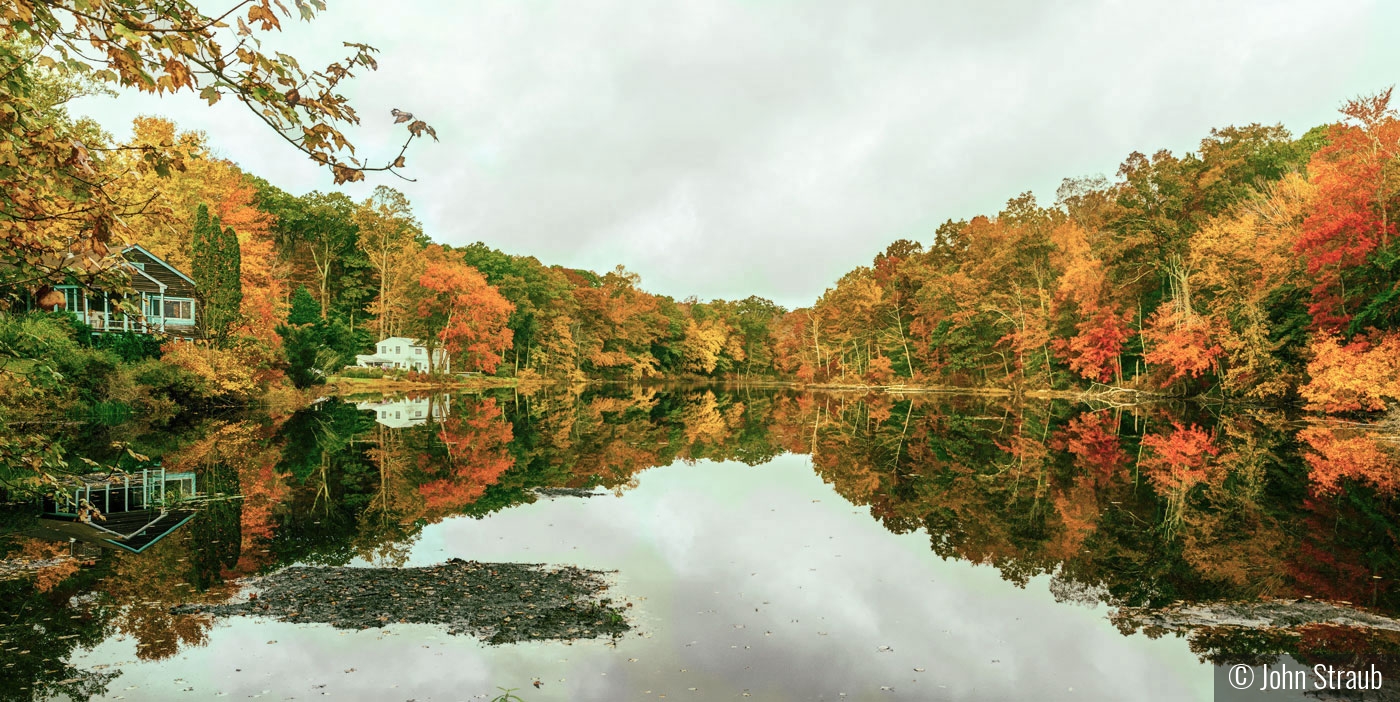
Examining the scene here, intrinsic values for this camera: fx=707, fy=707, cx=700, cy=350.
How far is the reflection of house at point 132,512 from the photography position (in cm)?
1055

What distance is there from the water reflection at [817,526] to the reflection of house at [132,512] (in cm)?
40

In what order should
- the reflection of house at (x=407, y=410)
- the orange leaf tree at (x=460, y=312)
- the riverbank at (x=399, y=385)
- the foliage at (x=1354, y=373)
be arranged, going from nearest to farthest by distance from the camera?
the foliage at (x=1354, y=373) < the reflection of house at (x=407, y=410) < the riverbank at (x=399, y=385) < the orange leaf tree at (x=460, y=312)

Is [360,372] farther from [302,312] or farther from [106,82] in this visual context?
[106,82]

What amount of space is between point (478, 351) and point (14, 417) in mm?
32381

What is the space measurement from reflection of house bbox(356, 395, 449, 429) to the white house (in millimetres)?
15171

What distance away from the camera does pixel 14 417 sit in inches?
853

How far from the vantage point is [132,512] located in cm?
1217

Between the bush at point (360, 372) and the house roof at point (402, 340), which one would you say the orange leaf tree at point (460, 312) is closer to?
the bush at point (360, 372)

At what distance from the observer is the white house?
5847cm

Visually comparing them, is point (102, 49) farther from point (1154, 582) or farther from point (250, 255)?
point (250, 255)

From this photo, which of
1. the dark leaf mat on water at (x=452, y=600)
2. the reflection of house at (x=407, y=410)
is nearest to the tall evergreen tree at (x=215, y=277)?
the reflection of house at (x=407, y=410)

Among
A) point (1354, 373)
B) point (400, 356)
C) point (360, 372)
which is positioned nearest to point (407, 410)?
point (360, 372)

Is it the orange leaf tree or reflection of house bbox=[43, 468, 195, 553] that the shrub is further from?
the orange leaf tree

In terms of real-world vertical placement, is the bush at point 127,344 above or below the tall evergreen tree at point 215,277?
below
